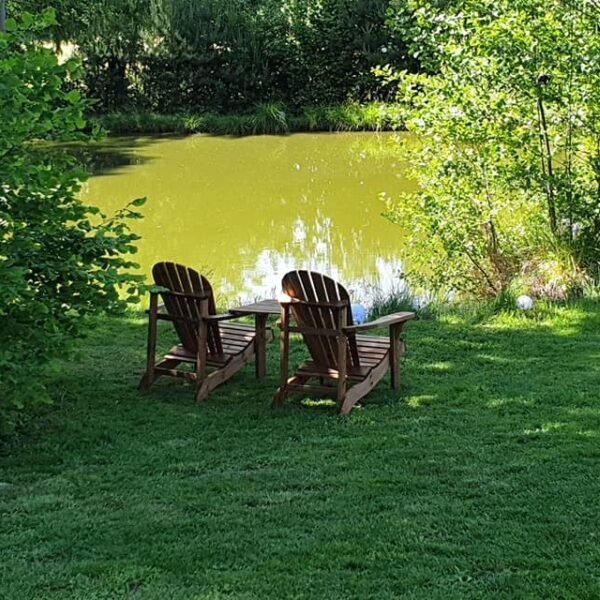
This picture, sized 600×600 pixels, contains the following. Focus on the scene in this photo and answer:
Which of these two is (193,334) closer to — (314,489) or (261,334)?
(261,334)

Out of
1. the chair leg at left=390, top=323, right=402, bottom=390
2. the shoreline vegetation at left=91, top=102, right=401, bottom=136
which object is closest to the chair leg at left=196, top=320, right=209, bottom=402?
the chair leg at left=390, top=323, right=402, bottom=390

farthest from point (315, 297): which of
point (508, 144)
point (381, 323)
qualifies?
point (508, 144)

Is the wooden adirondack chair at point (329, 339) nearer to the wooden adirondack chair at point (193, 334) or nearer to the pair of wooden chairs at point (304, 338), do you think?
the pair of wooden chairs at point (304, 338)

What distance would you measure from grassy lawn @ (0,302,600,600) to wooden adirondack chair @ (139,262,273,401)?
122 mm

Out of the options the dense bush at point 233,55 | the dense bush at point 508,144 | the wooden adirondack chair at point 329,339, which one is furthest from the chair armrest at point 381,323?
the dense bush at point 233,55

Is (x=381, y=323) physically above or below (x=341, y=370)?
above

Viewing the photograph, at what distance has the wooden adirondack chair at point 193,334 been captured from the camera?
4.79m

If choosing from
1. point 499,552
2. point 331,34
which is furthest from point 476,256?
point 331,34

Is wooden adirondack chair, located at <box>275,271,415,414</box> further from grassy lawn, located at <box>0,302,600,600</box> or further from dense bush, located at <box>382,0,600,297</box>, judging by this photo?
dense bush, located at <box>382,0,600,297</box>

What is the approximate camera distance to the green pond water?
350 inches

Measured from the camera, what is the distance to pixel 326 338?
4602 millimetres

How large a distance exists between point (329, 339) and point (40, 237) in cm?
151

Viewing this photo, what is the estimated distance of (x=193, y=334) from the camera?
4.96 metres

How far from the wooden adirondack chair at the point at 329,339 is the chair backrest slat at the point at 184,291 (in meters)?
0.50
